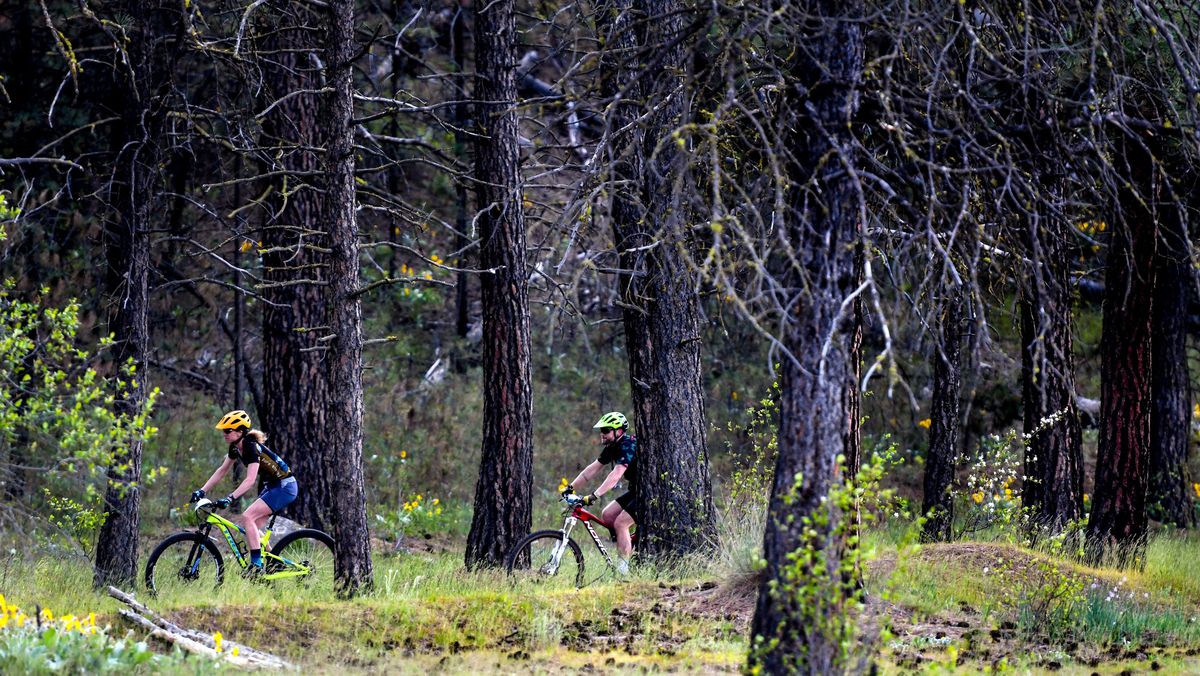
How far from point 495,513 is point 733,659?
4.36 metres

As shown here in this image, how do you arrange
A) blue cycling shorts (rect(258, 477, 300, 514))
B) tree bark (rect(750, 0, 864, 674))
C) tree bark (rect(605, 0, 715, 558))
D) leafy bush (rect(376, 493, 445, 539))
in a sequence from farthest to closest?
1. leafy bush (rect(376, 493, 445, 539))
2. tree bark (rect(605, 0, 715, 558))
3. blue cycling shorts (rect(258, 477, 300, 514))
4. tree bark (rect(750, 0, 864, 674))

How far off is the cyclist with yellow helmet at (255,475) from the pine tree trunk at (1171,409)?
12.6 meters

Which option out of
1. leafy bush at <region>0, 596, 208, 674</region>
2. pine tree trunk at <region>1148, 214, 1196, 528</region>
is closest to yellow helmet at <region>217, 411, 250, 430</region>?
leafy bush at <region>0, 596, 208, 674</region>

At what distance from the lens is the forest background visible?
23.8 ft

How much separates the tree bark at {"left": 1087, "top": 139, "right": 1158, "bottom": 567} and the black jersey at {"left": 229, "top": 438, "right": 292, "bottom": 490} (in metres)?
8.89

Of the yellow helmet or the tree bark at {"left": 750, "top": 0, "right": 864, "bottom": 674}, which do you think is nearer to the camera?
the tree bark at {"left": 750, "top": 0, "right": 864, "bottom": 674}

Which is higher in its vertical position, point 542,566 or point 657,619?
point 542,566

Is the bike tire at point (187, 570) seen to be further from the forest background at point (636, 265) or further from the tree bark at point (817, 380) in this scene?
the tree bark at point (817, 380)

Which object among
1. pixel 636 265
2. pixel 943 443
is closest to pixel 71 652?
pixel 636 265

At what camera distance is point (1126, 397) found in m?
13.8

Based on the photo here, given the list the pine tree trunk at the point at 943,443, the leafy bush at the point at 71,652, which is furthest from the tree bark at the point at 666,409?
the leafy bush at the point at 71,652

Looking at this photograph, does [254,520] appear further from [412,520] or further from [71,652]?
[412,520]

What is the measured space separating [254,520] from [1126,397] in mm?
9681

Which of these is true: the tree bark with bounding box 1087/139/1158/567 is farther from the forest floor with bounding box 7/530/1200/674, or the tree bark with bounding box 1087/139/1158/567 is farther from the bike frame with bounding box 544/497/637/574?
the bike frame with bounding box 544/497/637/574
